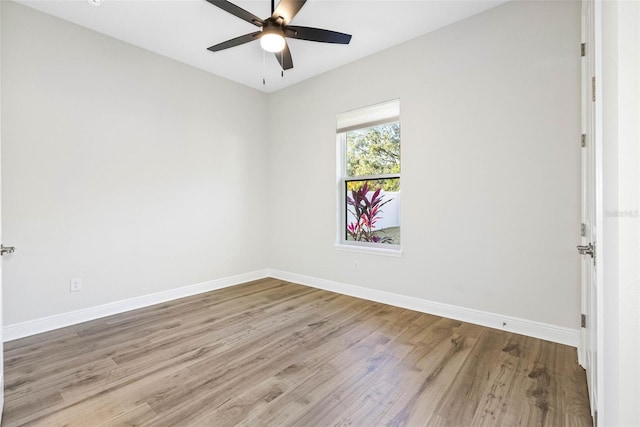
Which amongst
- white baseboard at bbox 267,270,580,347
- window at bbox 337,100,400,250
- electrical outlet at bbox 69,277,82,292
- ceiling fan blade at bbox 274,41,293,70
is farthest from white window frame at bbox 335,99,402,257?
electrical outlet at bbox 69,277,82,292

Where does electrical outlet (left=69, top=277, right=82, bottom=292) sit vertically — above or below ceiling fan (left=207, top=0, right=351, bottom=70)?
below

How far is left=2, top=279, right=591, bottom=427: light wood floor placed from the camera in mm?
1582

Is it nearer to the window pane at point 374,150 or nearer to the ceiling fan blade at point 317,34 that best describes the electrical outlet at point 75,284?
the ceiling fan blade at point 317,34

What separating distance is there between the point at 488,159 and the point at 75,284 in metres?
4.17

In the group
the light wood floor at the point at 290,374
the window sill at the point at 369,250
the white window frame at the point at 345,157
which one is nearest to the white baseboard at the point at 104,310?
the light wood floor at the point at 290,374

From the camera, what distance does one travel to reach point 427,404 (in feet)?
5.44

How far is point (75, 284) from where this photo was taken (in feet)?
9.33

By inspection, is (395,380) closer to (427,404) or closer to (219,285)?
(427,404)

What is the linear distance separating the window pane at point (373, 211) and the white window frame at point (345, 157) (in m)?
0.05

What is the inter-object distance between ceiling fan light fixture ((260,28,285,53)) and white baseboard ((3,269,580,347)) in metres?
2.77

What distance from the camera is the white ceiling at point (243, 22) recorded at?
2580 millimetres

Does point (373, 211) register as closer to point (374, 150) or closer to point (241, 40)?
point (374, 150)

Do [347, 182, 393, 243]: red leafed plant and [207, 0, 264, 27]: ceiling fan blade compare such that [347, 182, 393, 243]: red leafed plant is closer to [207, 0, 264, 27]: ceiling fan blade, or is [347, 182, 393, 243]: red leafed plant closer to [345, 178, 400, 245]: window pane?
[345, 178, 400, 245]: window pane

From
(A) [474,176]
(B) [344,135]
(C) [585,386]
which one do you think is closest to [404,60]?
(B) [344,135]
